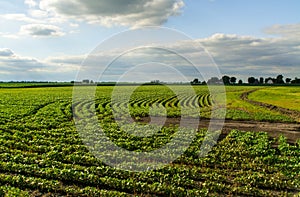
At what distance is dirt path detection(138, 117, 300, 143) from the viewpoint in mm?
22875

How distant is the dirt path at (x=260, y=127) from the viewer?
22875 mm

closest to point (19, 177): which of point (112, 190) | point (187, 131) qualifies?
point (112, 190)

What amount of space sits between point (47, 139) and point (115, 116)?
1351 cm

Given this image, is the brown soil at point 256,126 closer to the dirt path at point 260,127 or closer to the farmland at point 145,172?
the dirt path at point 260,127

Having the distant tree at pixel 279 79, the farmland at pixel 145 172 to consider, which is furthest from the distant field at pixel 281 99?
the distant tree at pixel 279 79

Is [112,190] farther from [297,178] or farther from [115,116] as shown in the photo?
[115,116]

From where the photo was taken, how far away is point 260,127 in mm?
26312

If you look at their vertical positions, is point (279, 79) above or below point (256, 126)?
above

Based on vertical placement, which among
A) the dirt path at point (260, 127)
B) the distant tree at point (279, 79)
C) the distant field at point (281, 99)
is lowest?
the dirt path at point (260, 127)

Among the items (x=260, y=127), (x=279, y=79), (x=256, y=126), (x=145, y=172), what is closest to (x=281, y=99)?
(x=256, y=126)

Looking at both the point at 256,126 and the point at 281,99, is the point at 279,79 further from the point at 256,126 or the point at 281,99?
the point at 256,126

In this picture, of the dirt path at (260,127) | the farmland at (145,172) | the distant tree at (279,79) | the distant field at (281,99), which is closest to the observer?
the farmland at (145,172)

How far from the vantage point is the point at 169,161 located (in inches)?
573

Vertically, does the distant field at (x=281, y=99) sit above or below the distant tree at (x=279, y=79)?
below
